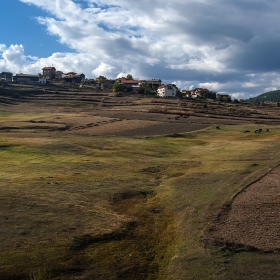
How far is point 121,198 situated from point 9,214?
26.6ft

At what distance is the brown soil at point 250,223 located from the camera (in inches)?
755

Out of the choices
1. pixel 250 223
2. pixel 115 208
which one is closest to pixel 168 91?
pixel 115 208

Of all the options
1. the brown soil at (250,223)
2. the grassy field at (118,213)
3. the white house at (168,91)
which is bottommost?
the grassy field at (118,213)

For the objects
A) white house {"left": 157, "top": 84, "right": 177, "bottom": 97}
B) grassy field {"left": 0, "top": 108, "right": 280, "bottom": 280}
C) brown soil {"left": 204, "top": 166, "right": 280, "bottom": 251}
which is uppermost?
white house {"left": 157, "top": 84, "right": 177, "bottom": 97}

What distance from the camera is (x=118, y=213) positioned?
78.0 ft

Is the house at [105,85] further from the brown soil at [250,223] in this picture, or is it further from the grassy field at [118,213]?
the brown soil at [250,223]

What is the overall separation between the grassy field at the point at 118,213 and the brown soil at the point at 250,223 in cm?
69

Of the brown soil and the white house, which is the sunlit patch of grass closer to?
the brown soil

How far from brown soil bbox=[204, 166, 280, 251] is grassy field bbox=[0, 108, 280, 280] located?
2.28 ft

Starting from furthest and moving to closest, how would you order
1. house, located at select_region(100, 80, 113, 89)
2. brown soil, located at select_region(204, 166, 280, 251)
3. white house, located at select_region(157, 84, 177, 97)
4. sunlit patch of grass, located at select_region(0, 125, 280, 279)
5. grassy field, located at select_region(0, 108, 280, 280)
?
1. house, located at select_region(100, 80, 113, 89)
2. white house, located at select_region(157, 84, 177, 97)
3. brown soil, located at select_region(204, 166, 280, 251)
4. sunlit patch of grass, located at select_region(0, 125, 280, 279)
5. grassy field, located at select_region(0, 108, 280, 280)

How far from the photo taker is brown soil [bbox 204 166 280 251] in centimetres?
1919

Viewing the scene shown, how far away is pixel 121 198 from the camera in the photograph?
26.9 meters

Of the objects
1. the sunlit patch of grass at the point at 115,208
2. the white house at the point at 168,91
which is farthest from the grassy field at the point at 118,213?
the white house at the point at 168,91

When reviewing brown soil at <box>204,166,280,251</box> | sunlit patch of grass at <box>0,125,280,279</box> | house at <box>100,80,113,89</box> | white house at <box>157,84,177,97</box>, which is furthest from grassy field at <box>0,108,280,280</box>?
house at <box>100,80,113,89</box>
